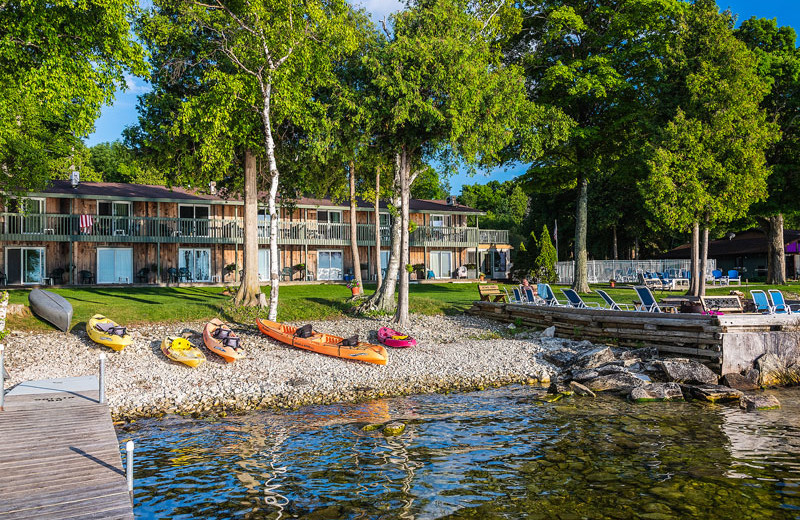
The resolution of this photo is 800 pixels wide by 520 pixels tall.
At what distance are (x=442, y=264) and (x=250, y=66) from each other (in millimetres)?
24856

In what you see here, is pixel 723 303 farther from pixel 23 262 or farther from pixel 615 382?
pixel 23 262

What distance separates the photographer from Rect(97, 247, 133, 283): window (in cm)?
3144

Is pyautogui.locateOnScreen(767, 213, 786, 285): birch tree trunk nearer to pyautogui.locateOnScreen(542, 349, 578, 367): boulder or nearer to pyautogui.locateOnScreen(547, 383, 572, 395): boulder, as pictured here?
pyautogui.locateOnScreen(542, 349, 578, 367): boulder

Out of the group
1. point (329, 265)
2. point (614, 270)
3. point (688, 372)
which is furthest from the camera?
point (614, 270)

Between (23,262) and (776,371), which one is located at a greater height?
(23,262)

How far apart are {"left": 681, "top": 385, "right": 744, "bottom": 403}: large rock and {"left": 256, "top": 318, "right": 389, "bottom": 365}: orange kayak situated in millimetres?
7316

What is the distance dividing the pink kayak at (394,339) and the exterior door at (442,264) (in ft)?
77.9

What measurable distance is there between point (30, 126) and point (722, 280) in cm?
3717

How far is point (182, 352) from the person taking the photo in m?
14.4

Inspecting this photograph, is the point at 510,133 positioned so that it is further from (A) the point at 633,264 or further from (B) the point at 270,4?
(A) the point at 633,264

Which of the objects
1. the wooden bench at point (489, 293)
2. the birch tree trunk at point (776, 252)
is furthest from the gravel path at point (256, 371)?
the birch tree trunk at point (776, 252)

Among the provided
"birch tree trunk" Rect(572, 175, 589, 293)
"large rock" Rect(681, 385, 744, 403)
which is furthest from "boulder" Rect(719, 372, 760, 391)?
"birch tree trunk" Rect(572, 175, 589, 293)

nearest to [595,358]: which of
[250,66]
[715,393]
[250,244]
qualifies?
[715,393]

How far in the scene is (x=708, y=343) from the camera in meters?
14.0
